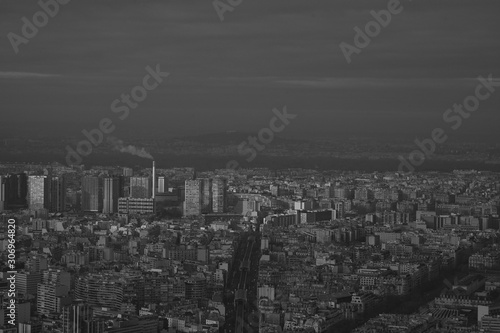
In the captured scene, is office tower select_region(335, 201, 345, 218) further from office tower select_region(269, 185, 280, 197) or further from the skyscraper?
the skyscraper

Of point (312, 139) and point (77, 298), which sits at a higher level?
point (312, 139)

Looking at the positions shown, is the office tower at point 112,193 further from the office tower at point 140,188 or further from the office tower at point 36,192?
the office tower at point 36,192

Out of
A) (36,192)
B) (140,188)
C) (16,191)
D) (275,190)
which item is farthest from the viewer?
(140,188)

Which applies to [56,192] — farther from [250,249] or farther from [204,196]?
[250,249]

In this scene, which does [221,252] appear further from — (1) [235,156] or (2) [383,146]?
(1) [235,156]

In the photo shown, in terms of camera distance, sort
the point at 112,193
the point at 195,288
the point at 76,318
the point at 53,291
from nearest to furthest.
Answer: the point at 76,318 → the point at 53,291 → the point at 195,288 → the point at 112,193

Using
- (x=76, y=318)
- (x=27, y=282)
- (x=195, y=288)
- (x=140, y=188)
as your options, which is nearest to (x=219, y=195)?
(x=140, y=188)

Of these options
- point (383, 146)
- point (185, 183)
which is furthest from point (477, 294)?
point (185, 183)

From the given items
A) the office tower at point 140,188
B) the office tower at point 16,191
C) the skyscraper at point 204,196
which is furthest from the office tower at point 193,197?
the office tower at point 16,191
